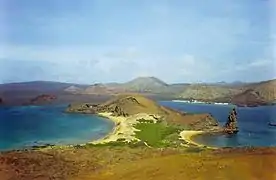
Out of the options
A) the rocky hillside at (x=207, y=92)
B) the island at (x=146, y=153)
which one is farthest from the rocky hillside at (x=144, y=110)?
the rocky hillside at (x=207, y=92)

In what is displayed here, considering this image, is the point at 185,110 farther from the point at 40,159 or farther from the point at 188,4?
the point at 40,159

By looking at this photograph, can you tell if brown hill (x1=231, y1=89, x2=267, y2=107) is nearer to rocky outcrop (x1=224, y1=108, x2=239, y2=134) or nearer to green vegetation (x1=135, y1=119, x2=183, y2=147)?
rocky outcrop (x1=224, y1=108, x2=239, y2=134)

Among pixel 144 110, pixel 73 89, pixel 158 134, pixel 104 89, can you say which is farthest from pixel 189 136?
pixel 73 89

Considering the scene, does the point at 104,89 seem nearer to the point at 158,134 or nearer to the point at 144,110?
the point at 144,110

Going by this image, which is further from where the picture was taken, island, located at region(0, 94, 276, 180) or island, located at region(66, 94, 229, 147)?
island, located at region(66, 94, 229, 147)

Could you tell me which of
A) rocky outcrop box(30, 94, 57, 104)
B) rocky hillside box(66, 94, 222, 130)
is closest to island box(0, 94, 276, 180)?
rocky hillside box(66, 94, 222, 130)

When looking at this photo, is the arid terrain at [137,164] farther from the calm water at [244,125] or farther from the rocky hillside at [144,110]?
the rocky hillside at [144,110]
